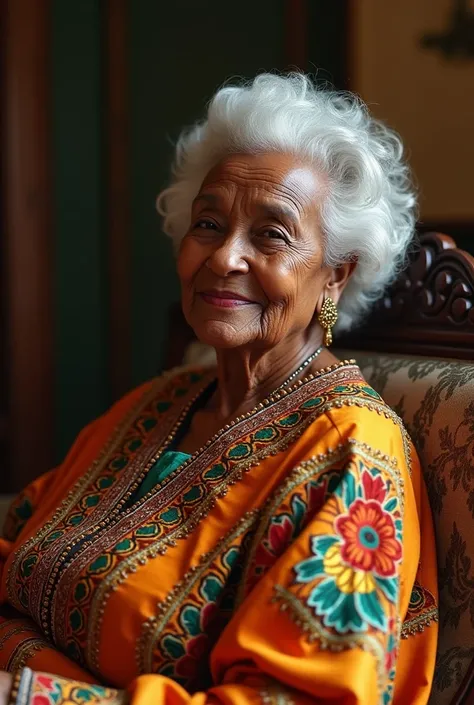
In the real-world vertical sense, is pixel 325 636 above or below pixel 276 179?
below

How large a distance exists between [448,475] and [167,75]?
1843 millimetres

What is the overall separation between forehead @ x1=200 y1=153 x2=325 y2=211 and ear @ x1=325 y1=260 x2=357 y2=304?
0.49 ft

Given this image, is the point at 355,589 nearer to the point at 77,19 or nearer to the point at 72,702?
the point at 72,702

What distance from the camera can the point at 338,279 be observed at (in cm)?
160

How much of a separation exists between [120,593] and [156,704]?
0.20 metres

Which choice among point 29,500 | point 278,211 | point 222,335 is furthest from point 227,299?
point 29,500

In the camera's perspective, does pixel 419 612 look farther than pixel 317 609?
Yes

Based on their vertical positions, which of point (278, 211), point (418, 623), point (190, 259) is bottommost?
point (418, 623)

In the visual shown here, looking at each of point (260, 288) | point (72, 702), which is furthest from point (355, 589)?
point (260, 288)

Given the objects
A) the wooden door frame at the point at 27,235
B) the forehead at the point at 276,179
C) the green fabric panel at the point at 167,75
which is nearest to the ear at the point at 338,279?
the forehead at the point at 276,179

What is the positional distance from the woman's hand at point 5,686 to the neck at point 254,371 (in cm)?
60

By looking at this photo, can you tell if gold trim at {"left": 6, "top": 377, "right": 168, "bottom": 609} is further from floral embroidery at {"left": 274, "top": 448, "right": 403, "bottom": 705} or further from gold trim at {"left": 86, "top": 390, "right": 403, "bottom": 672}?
floral embroidery at {"left": 274, "top": 448, "right": 403, "bottom": 705}

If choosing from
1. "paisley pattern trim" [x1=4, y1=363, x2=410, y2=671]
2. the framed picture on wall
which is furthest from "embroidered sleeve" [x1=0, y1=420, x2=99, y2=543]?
the framed picture on wall

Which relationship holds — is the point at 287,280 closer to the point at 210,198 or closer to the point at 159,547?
the point at 210,198
